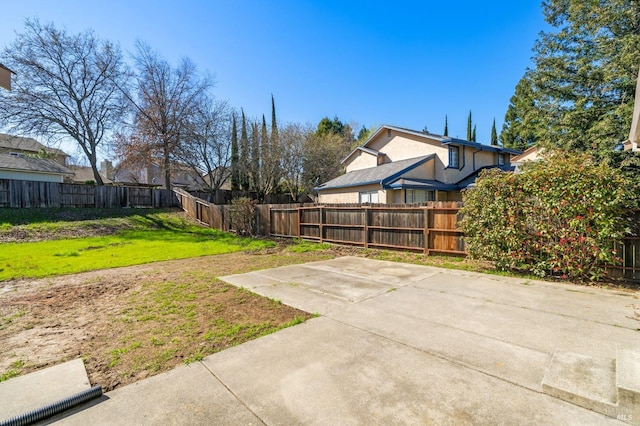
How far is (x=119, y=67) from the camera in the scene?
22266 millimetres

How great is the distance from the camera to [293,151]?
26562 mm

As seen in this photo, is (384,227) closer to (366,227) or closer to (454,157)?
(366,227)

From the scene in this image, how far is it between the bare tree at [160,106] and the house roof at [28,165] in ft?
24.7

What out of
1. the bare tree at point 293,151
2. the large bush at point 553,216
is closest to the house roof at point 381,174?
the bare tree at point 293,151

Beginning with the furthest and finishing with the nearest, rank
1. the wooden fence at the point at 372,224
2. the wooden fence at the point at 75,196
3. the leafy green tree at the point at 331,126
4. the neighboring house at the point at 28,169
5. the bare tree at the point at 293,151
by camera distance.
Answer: the leafy green tree at the point at 331,126, the bare tree at the point at 293,151, the neighboring house at the point at 28,169, the wooden fence at the point at 75,196, the wooden fence at the point at 372,224

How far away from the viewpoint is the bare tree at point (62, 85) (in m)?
19.2

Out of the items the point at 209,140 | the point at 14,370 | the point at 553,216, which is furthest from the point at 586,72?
the point at 209,140

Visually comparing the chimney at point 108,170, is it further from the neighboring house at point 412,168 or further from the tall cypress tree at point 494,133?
the tall cypress tree at point 494,133

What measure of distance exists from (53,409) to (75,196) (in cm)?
2181

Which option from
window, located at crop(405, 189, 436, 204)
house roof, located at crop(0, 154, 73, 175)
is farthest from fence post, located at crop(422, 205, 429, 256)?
house roof, located at crop(0, 154, 73, 175)

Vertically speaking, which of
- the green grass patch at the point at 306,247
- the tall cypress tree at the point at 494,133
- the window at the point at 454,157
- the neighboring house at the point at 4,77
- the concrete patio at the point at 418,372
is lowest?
the concrete patio at the point at 418,372

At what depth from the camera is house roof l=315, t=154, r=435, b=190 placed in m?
15.9

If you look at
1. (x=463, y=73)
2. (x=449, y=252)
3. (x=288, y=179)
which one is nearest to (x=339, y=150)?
(x=288, y=179)

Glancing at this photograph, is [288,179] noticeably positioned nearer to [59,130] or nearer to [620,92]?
[59,130]
